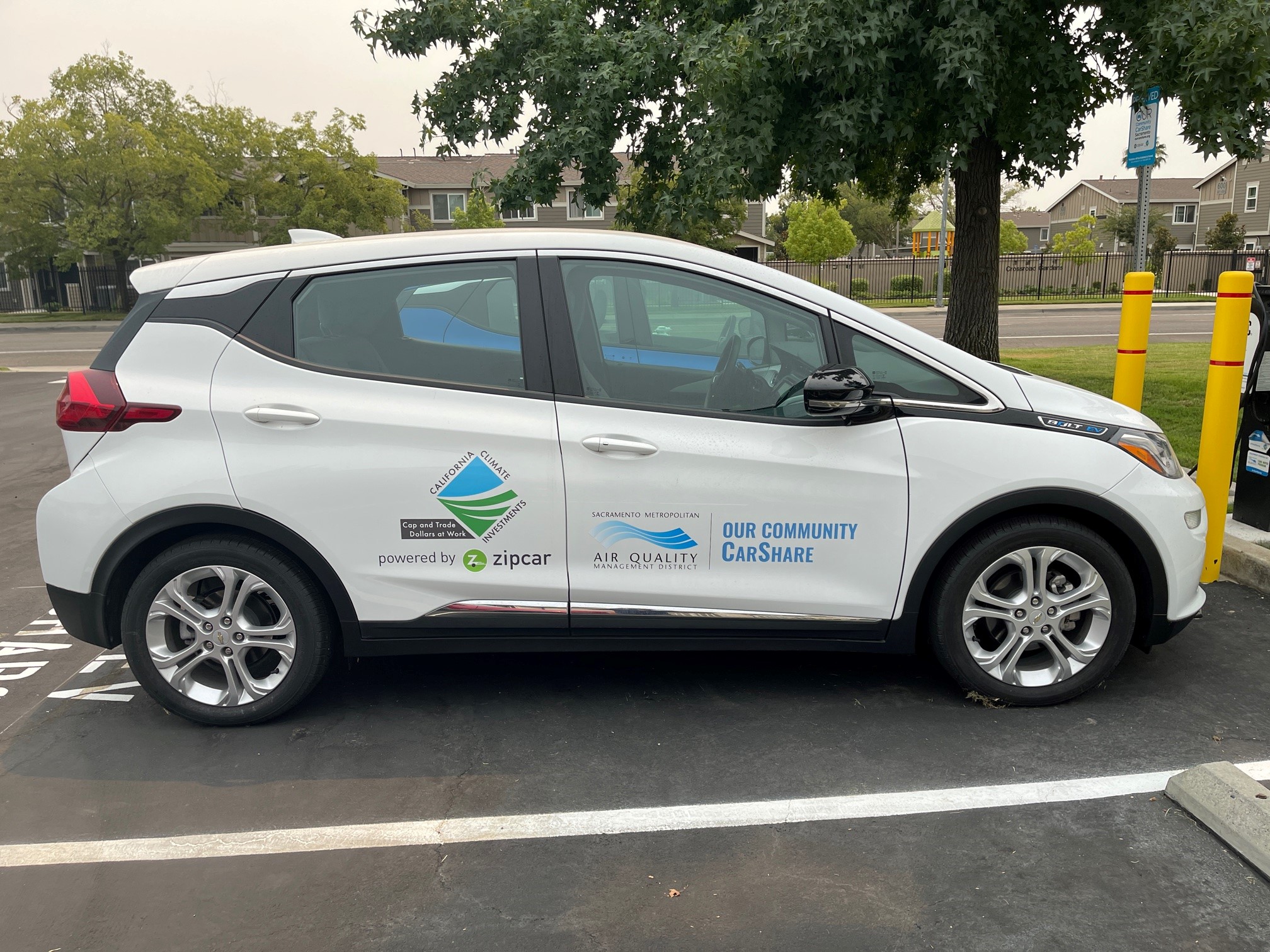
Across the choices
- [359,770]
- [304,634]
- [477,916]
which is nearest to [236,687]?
[304,634]

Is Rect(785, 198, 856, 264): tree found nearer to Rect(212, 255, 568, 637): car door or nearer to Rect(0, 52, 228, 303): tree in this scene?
Rect(0, 52, 228, 303): tree

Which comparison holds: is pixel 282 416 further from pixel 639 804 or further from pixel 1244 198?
pixel 1244 198

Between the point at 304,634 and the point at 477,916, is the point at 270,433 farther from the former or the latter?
the point at 477,916

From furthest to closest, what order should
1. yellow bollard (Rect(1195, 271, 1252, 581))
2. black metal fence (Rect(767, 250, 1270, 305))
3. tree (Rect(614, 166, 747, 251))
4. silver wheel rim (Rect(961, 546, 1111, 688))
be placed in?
1. black metal fence (Rect(767, 250, 1270, 305))
2. tree (Rect(614, 166, 747, 251))
3. yellow bollard (Rect(1195, 271, 1252, 581))
4. silver wheel rim (Rect(961, 546, 1111, 688))

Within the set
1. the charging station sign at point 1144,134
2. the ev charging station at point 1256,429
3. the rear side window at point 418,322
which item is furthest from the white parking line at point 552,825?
the charging station sign at point 1144,134

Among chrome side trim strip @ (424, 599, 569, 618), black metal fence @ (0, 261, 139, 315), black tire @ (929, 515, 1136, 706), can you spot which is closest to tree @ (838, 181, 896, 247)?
black metal fence @ (0, 261, 139, 315)

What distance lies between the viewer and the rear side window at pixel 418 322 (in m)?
3.72

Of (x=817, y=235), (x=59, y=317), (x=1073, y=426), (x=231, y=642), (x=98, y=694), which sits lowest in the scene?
(x=59, y=317)

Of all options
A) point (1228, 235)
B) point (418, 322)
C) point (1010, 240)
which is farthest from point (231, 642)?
point (1010, 240)

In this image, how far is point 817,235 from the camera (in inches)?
1880

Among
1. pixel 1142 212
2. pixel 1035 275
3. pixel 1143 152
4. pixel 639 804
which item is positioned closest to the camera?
pixel 639 804

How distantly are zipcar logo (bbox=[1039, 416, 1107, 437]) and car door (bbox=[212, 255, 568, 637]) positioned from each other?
1839 mm

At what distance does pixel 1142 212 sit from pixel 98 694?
6.79 meters

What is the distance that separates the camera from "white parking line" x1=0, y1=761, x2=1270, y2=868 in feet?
9.97
